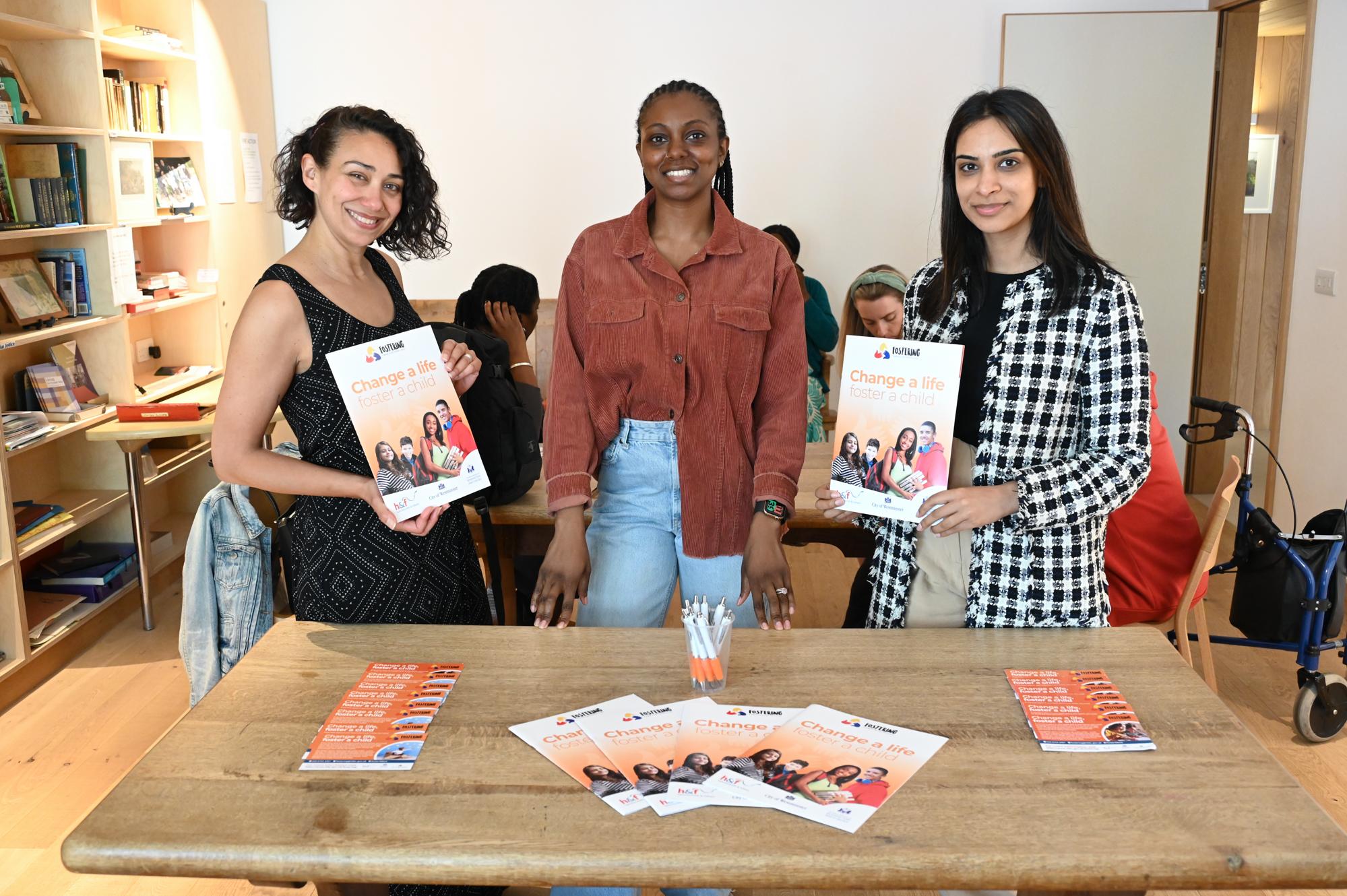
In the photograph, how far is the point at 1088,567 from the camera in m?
2.01

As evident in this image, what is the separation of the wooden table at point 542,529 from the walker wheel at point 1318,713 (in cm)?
130

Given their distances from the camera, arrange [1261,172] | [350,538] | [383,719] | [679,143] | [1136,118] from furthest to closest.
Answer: [1261,172]
[1136,118]
[350,538]
[679,143]
[383,719]

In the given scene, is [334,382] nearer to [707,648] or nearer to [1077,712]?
[707,648]

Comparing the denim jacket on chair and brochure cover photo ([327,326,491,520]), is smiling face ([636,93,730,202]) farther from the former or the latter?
the denim jacket on chair

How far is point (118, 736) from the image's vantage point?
3.43 m

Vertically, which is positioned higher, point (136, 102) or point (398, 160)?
point (136, 102)

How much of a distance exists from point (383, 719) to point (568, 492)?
56 cm

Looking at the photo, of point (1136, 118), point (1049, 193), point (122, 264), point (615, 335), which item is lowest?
point (615, 335)

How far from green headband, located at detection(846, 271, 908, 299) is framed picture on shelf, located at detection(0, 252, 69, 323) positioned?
2.88 m

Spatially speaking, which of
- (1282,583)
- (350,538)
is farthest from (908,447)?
(1282,583)

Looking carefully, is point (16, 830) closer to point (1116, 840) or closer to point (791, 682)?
point (791, 682)

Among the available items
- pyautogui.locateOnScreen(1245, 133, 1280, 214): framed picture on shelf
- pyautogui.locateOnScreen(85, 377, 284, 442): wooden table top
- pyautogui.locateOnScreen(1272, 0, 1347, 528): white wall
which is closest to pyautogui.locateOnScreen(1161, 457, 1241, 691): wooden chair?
pyautogui.locateOnScreen(1272, 0, 1347, 528): white wall

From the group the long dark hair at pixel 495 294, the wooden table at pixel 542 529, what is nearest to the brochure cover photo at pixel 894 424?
the wooden table at pixel 542 529

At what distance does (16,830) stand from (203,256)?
117 inches
